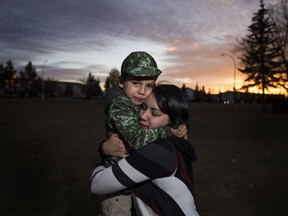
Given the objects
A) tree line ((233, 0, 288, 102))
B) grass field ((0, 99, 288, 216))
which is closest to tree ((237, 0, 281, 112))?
tree line ((233, 0, 288, 102))

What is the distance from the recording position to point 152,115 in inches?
92.5

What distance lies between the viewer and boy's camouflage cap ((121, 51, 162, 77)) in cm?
279

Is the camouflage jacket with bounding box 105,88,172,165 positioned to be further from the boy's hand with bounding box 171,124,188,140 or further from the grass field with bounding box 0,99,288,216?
the grass field with bounding box 0,99,288,216

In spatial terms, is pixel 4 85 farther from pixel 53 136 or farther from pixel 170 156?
pixel 170 156

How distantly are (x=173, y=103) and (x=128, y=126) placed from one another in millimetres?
405

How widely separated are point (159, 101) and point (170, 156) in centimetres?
49

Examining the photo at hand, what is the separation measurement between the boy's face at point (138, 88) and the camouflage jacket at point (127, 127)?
0.50 ft

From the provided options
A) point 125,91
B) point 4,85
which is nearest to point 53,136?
point 125,91

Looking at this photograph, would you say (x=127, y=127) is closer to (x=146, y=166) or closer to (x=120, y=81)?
(x=146, y=166)

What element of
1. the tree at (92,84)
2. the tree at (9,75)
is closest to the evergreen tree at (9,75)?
the tree at (9,75)

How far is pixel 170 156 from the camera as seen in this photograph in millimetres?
1912

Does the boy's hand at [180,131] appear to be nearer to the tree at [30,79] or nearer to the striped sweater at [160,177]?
the striped sweater at [160,177]

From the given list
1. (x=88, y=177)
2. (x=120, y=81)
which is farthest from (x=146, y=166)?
(x=88, y=177)

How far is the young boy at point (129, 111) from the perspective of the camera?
2.28 m
